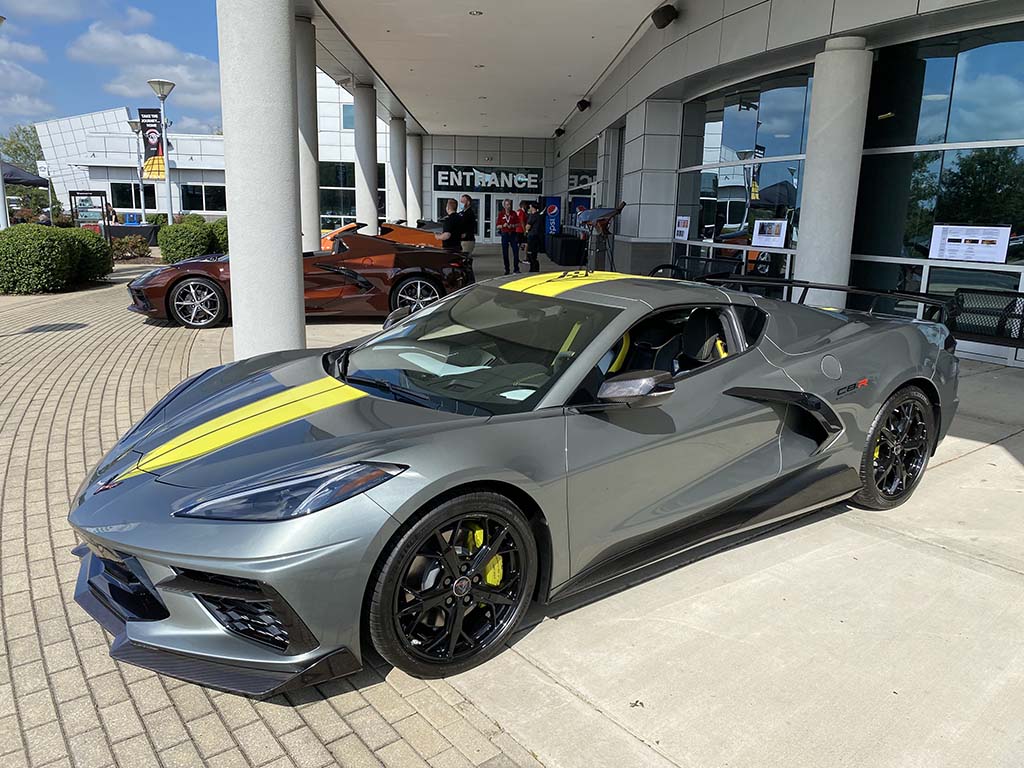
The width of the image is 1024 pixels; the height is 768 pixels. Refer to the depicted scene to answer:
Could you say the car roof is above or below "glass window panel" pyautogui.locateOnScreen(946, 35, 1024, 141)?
below

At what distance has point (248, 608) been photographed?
239 cm

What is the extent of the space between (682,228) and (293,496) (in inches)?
528

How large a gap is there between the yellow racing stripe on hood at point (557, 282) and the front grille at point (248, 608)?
2008 mm

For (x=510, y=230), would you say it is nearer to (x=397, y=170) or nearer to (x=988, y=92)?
(x=397, y=170)

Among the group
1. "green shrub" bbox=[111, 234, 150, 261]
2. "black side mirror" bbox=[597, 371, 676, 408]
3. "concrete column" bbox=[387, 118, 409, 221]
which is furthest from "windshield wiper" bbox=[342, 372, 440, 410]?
"concrete column" bbox=[387, 118, 409, 221]

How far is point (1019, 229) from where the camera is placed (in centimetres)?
874

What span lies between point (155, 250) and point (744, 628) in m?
28.2

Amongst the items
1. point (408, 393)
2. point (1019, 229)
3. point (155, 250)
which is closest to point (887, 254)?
point (1019, 229)

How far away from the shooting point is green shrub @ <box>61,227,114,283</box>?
14.4 metres

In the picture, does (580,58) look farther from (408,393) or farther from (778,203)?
(408,393)

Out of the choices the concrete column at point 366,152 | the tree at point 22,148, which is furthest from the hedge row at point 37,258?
the tree at point 22,148

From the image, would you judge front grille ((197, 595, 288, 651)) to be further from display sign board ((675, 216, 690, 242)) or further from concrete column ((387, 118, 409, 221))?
concrete column ((387, 118, 409, 221))

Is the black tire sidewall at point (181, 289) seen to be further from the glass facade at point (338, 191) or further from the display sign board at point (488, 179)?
the glass facade at point (338, 191)

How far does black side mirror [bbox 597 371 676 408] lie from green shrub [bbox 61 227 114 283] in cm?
1428
